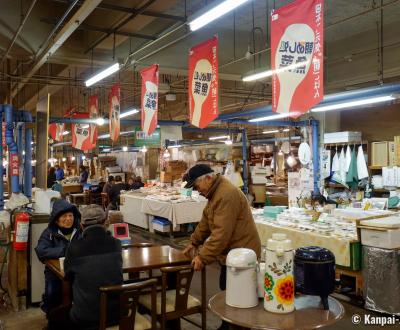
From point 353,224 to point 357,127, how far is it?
601cm

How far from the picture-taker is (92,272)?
3299 millimetres

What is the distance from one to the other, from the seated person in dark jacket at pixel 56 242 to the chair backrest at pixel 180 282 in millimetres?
1353

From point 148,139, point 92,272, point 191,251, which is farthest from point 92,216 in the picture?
point 148,139

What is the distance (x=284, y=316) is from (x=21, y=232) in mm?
4283

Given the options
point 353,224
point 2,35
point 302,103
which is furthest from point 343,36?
point 2,35

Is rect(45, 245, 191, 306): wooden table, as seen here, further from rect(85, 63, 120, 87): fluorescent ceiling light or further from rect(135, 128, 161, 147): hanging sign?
rect(135, 128, 161, 147): hanging sign

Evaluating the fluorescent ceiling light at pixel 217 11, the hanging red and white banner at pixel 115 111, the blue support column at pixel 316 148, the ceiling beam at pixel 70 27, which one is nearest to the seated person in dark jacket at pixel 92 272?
the fluorescent ceiling light at pixel 217 11

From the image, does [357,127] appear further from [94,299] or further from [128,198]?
[94,299]

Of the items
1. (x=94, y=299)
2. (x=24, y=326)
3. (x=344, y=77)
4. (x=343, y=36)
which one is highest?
(x=343, y=36)

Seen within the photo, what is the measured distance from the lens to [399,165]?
9.53 meters

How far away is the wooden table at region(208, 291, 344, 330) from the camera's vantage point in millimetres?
2438

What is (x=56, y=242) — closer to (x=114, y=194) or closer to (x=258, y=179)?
(x=114, y=194)

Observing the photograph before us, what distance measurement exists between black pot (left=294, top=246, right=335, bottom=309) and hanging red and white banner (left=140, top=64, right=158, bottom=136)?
17.5 ft

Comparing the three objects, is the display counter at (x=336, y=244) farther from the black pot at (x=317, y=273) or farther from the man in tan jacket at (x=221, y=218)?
the black pot at (x=317, y=273)
